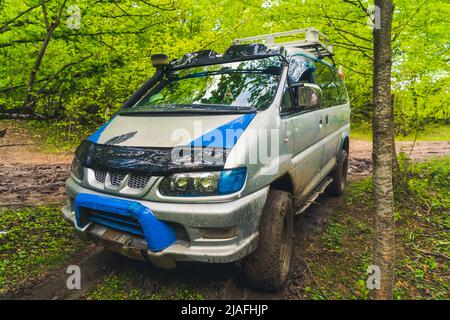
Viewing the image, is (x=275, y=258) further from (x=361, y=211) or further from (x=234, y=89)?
(x=361, y=211)

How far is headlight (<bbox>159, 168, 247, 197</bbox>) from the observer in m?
2.14

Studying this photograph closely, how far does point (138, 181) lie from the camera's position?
7.50 ft

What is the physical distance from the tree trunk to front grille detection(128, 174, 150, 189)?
1.69m

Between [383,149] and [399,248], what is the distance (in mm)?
1847

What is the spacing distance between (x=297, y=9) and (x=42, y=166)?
6.82 m

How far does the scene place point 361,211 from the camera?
440cm

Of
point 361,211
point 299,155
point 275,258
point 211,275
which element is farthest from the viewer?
point 361,211

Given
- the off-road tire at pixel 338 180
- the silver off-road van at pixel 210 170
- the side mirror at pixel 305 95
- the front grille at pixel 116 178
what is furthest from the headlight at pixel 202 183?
the off-road tire at pixel 338 180

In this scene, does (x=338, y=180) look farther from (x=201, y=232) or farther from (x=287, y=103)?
(x=201, y=232)

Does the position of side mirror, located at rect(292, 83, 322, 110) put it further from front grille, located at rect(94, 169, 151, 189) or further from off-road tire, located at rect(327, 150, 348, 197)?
off-road tire, located at rect(327, 150, 348, 197)

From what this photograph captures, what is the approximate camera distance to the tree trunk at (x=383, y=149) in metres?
2.12

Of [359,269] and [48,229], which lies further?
[48,229]

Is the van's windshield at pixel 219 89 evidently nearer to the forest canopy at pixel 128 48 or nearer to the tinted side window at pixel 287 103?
the tinted side window at pixel 287 103
